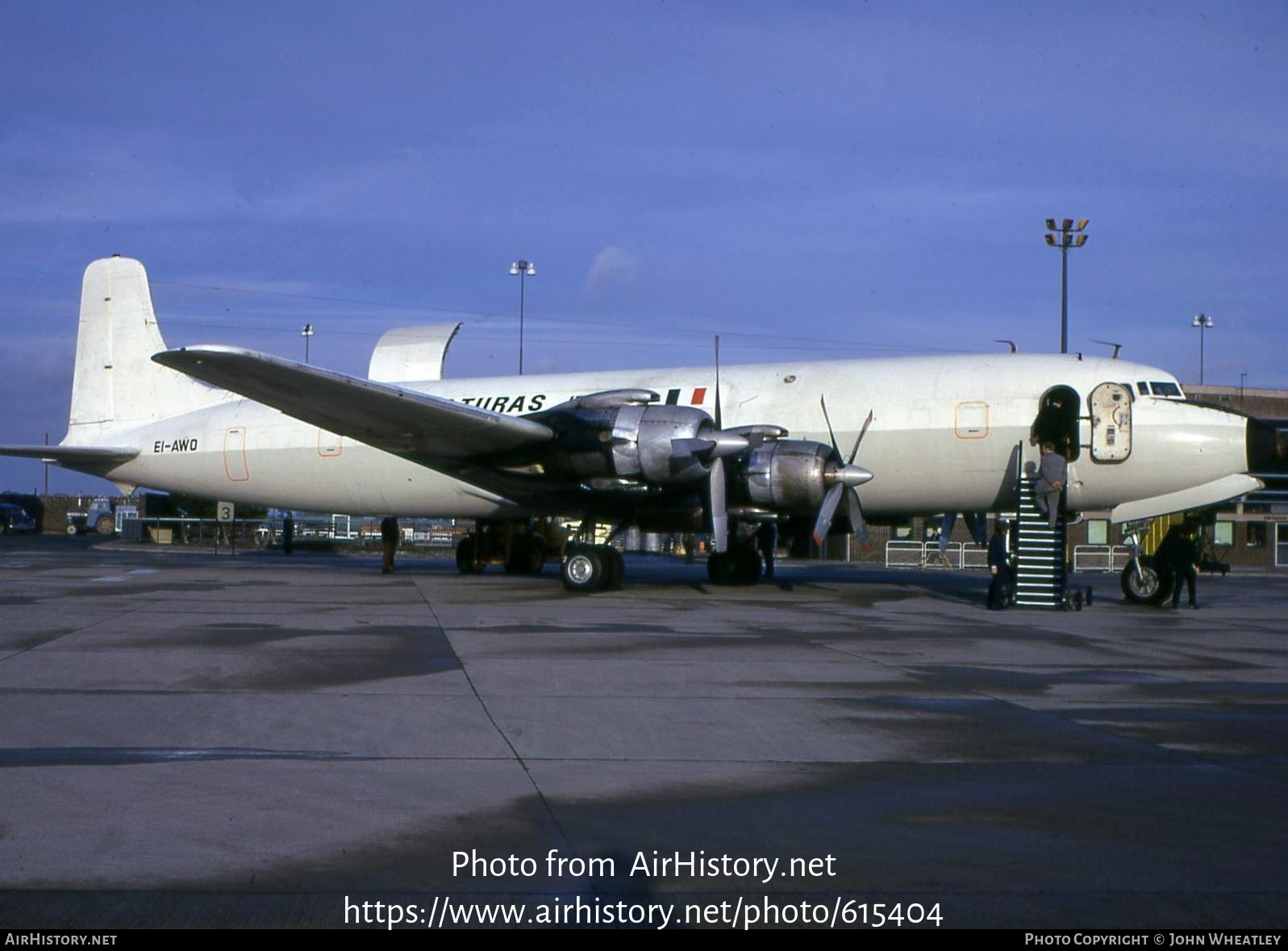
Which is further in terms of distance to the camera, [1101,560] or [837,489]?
[1101,560]

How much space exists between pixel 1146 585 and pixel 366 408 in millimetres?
12782

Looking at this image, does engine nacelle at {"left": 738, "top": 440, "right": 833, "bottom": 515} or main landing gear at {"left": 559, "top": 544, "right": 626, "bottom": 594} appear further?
main landing gear at {"left": 559, "top": 544, "right": 626, "bottom": 594}

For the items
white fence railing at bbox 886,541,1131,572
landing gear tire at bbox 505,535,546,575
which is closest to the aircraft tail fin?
landing gear tire at bbox 505,535,546,575

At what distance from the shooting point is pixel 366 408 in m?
19.2

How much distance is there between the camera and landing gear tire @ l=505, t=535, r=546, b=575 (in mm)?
27047

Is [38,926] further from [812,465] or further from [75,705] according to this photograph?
[812,465]

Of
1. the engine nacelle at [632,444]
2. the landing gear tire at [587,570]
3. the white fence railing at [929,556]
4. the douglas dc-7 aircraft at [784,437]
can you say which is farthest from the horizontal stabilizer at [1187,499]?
the white fence railing at [929,556]

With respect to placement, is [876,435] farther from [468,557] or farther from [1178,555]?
[468,557]

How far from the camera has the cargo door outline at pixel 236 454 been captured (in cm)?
2575

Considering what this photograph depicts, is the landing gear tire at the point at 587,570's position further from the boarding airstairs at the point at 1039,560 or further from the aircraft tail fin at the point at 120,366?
the aircraft tail fin at the point at 120,366

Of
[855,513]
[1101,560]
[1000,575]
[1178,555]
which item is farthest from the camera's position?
[1101,560]

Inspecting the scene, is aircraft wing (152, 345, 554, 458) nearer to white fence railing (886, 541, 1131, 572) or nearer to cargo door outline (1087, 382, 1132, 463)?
cargo door outline (1087, 382, 1132, 463)

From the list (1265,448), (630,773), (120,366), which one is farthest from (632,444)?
(120,366)

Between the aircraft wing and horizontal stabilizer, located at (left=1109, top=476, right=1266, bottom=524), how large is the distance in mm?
9334
